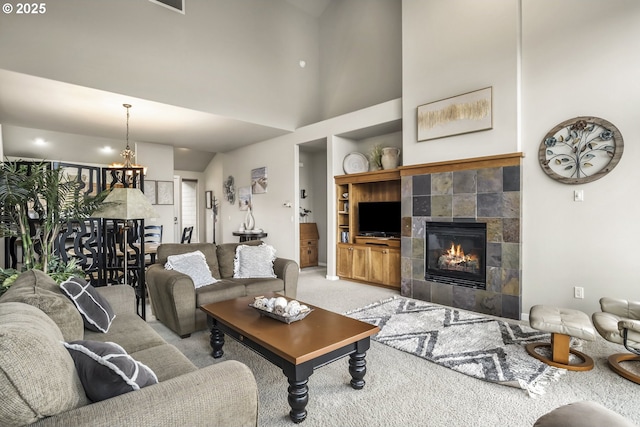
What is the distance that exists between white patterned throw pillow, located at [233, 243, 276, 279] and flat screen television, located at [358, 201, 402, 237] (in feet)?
7.10

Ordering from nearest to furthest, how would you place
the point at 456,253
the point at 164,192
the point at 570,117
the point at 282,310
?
the point at 282,310
the point at 570,117
the point at 456,253
the point at 164,192

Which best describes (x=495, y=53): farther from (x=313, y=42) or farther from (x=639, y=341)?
(x=313, y=42)

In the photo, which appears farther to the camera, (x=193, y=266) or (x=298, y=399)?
(x=193, y=266)

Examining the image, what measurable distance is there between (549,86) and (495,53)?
720 mm

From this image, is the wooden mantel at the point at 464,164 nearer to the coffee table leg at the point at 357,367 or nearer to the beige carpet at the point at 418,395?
the beige carpet at the point at 418,395

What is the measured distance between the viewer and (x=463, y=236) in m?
4.16

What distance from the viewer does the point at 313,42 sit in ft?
22.8

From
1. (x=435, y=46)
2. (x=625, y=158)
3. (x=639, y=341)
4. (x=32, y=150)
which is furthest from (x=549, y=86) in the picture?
(x=32, y=150)

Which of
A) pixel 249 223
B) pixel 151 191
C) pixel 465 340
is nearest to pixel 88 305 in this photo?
pixel 465 340

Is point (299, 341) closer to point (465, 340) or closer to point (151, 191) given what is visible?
point (465, 340)

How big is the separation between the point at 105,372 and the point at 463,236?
400 cm

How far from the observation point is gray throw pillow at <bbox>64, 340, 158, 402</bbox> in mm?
1085

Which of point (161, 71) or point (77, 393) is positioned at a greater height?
point (161, 71)

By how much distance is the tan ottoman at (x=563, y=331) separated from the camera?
7.84 ft
